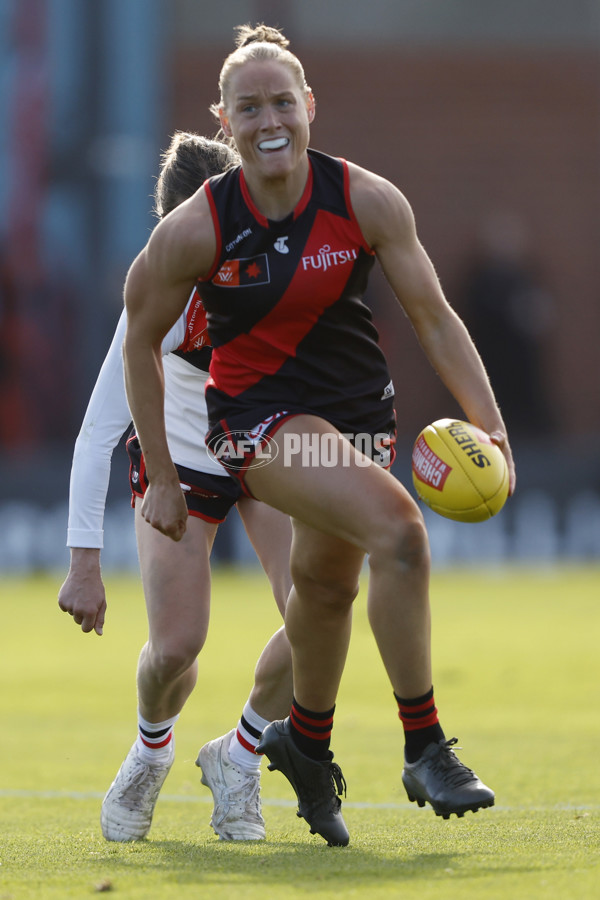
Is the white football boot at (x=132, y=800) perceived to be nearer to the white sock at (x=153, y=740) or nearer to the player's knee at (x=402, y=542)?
the white sock at (x=153, y=740)

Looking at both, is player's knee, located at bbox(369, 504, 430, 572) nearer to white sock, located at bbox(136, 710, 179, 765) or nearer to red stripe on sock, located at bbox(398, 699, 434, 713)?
red stripe on sock, located at bbox(398, 699, 434, 713)

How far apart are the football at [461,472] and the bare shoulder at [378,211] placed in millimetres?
566

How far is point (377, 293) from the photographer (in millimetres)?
18859

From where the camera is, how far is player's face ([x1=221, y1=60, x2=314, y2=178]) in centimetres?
436

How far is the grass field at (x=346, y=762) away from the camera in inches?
156

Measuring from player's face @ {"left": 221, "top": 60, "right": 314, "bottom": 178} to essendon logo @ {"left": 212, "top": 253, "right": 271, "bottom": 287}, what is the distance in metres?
0.25

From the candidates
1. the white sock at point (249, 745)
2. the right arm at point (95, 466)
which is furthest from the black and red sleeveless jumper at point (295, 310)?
the white sock at point (249, 745)

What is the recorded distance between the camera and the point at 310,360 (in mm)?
4449

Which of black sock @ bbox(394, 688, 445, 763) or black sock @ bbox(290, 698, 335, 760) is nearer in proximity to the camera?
black sock @ bbox(394, 688, 445, 763)

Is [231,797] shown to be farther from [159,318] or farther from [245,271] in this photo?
[245,271]

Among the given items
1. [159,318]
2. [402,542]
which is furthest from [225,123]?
[402,542]

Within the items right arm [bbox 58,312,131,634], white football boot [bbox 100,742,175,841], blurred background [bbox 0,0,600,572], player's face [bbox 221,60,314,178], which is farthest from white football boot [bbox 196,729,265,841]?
blurred background [bbox 0,0,600,572]

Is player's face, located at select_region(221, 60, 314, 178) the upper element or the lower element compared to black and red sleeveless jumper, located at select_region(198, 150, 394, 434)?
upper

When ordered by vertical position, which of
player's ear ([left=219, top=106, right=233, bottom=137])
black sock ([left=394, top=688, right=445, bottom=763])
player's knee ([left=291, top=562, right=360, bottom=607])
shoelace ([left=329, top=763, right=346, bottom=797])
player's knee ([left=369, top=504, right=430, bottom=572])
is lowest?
shoelace ([left=329, top=763, right=346, bottom=797])
